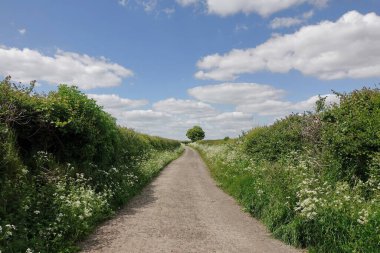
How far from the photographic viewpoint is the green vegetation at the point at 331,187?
7.27 meters

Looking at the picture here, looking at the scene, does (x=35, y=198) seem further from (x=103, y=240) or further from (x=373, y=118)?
(x=373, y=118)

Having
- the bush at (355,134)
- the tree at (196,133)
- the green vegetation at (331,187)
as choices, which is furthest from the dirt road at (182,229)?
the tree at (196,133)

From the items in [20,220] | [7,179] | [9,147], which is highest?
A: [9,147]

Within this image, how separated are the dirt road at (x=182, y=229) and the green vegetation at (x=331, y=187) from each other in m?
0.60

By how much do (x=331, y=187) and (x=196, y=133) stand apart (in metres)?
143

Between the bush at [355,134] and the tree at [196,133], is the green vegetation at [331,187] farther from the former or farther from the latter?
the tree at [196,133]

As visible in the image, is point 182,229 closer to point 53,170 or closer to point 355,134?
point 53,170

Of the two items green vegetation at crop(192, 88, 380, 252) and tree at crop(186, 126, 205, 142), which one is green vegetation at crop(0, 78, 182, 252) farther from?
tree at crop(186, 126, 205, 142)

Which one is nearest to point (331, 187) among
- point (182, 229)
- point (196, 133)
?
point (182, 229)

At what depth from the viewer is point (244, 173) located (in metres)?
15.9

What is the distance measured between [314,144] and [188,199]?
5.19 m

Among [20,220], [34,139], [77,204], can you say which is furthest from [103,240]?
[34,139]

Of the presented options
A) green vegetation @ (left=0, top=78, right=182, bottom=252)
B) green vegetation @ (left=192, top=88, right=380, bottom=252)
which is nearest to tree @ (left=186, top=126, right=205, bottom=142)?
green vegetation @ (left=0, top=78, right=182, bottom=252)

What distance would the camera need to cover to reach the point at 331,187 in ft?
32.1
